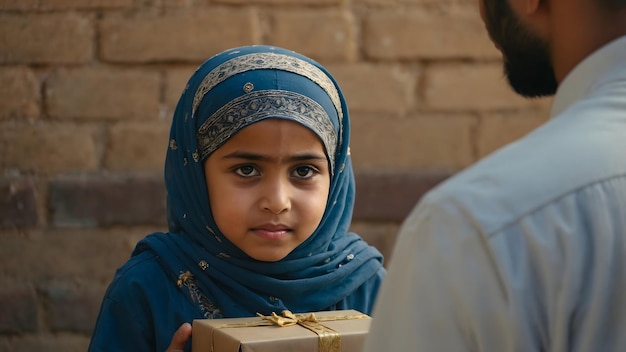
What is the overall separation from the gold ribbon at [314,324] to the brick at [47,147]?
6.66ft

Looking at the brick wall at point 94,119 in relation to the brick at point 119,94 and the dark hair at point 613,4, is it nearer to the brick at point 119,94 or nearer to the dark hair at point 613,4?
the brick at point 119,94

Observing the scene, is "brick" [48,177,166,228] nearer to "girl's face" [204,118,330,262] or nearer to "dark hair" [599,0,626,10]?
"girl's face" [204,118,330,262]

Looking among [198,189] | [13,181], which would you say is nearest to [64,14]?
[13,181]

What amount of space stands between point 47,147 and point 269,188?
6.07 feet

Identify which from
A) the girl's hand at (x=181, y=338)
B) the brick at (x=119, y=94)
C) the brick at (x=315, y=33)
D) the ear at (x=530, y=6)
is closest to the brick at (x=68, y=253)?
the brick at (x=119, y=94)

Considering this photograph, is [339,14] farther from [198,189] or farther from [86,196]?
[198,189]

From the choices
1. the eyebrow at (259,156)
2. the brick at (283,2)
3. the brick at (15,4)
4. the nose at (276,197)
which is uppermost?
the brick at (283,2)

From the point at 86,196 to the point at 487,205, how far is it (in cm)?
300

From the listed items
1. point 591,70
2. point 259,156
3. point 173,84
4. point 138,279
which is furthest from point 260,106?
point 173,84

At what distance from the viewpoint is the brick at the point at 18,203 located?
3961mm

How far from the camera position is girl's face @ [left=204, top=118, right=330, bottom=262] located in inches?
94.7

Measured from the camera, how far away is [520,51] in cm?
150

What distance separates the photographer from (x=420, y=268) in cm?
120

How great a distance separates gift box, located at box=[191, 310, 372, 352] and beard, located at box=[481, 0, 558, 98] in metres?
0.68
